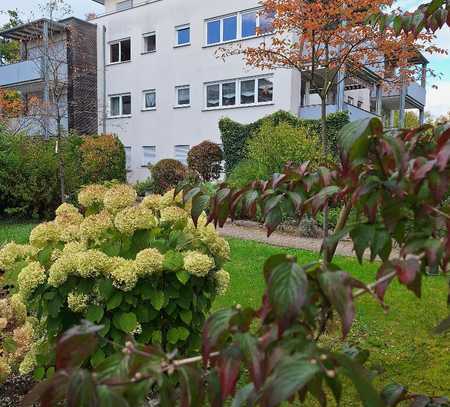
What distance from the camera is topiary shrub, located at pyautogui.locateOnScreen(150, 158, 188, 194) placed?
1769 centimetres

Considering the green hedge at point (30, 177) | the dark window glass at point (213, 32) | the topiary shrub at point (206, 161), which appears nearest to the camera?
the green hedge at point (30, 177)

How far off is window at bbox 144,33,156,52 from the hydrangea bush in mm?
21729

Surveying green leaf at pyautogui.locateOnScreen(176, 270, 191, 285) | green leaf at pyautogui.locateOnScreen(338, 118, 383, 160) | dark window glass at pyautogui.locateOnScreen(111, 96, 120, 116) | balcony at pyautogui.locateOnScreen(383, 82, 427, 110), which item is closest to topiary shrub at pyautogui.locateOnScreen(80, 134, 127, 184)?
dark window glass at pyautogui.locateOnScreen(111, 96, 120, 116)

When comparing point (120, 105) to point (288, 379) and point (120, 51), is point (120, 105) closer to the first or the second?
point (120, 51)

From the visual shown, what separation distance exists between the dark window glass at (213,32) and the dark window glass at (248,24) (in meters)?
1.44

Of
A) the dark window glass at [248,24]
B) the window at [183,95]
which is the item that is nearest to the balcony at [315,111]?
the dark window glass at [248,24]

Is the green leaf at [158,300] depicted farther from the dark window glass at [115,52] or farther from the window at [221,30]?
the dark window glass at [115,52]

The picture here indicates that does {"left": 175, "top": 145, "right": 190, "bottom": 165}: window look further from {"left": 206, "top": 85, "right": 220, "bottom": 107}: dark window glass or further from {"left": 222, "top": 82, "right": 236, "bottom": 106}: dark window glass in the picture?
{"left": 222, "top": 82, "right": 236, "bottom": 106}: dark window glass

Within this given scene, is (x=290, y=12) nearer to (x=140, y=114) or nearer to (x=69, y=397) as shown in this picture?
(x=69, y=397)

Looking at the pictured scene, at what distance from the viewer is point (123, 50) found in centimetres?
2477

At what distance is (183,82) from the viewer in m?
22.3

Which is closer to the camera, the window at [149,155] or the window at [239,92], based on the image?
the window at [239,92]

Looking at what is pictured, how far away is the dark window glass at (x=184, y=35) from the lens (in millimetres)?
22217

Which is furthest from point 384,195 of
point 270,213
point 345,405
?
point 345,405
